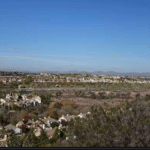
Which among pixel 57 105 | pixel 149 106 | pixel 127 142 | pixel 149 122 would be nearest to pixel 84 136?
pixel 127 142

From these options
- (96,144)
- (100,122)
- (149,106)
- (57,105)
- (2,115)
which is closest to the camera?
(96,144)

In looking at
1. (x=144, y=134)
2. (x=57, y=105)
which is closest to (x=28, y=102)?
(x=57, y=105)

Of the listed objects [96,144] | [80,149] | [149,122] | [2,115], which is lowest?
[2,115]

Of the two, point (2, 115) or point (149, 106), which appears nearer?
point (149, 106)

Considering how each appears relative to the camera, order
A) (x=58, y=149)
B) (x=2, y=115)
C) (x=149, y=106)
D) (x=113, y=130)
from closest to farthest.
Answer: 1. (x=58, y=149)
2. (x=113, y=130)
3. (x=149, y=106)
4. (x=2, y=115)

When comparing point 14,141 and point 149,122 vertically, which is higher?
point 149,122

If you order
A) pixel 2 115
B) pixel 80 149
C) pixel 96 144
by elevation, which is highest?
pixel 80 149

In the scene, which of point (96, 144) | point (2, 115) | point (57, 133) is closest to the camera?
point (96, 144)

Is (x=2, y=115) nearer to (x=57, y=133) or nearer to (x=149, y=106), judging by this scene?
(x=57, y=133)

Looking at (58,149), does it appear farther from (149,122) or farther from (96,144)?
(149,122)
